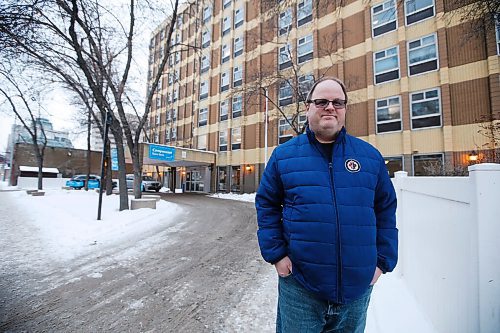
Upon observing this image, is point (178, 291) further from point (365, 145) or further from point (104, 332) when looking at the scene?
point (365, 145)

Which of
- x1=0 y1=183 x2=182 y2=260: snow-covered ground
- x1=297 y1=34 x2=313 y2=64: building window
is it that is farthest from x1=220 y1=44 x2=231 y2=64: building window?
x1=0 y1=183 x2=182 y2=260: snow-covered ground

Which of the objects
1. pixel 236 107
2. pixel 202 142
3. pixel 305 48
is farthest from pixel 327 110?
pixel 202 142

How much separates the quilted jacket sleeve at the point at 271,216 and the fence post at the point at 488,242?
1159 millimetres

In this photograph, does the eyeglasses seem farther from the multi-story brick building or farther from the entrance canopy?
the entrance canopy

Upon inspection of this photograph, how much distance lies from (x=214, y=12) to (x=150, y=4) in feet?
70.0

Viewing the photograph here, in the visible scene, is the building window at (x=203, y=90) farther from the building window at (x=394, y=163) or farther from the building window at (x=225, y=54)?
the building window at (x=394, y=163)

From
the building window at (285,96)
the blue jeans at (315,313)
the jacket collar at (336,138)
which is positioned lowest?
the blue jeans at (315,313)

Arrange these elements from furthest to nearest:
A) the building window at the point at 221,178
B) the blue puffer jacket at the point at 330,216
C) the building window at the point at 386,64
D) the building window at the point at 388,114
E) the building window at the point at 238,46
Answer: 1. the building window at the point at 221,178
2. the building window at the point at 238,46
3. the building window at the point at 386,64
4. the building window at the point at 388,114
5. the blue puffer jacket at the point at 330,216

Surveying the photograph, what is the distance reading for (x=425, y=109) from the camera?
1409 centimetres

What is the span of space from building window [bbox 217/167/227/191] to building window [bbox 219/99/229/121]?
535cm

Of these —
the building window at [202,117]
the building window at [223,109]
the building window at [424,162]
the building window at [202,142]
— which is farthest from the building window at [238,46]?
the building window at [424,162]

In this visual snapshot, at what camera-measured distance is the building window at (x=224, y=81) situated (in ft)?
85.0

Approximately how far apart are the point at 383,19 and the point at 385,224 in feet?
62.7

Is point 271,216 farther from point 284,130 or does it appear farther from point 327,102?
point 284,130
